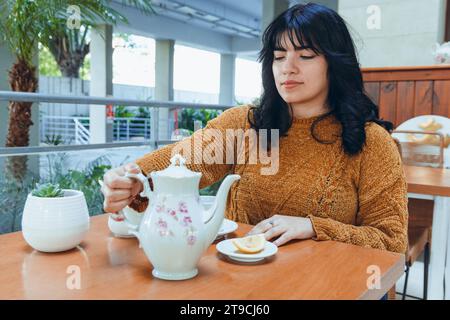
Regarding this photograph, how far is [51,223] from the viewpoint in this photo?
90 centimetres

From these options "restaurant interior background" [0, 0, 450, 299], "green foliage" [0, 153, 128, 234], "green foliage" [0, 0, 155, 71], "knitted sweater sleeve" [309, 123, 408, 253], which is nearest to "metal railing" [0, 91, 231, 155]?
"restaurant interior background" [0, 0, 450, 299]

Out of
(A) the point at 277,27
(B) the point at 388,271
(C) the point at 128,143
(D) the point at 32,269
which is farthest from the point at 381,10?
(D) the point at 32,269

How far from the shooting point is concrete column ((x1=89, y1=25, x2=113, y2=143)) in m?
8.19

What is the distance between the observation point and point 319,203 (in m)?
1.28

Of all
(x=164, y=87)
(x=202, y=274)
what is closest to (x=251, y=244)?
(x=202, y=274)

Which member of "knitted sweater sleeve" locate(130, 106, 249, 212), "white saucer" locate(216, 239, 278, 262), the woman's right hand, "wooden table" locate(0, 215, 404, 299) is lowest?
"wooden table" locate(0, 215, 404, 299)

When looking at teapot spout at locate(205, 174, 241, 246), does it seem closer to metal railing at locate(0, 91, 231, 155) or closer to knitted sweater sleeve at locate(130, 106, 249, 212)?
knitted sweater sleeve at locate(130, 106, 249, 212)

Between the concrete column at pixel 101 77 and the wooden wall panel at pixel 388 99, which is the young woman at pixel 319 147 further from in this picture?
the concrete column at pixel 101 77

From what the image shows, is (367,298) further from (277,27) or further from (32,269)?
(277,27)

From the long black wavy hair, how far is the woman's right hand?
0.56 m

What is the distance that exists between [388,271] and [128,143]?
2.37 metres

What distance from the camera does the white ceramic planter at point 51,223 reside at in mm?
898

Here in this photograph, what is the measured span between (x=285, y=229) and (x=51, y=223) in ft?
1.69

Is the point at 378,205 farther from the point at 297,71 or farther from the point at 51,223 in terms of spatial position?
the point at 51,223
